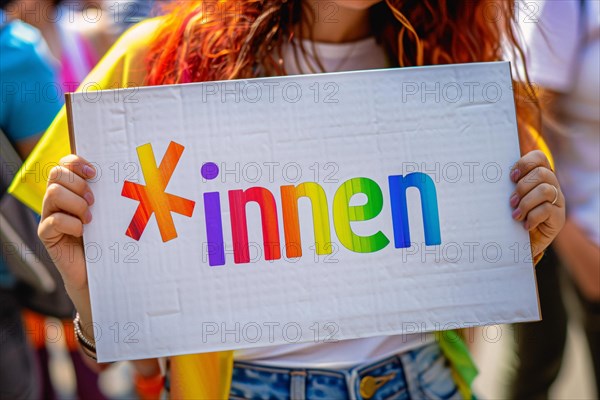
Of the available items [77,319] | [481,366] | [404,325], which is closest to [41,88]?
[77,319]

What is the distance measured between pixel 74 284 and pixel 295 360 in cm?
44

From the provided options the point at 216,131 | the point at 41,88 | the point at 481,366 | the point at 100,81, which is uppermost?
the point at 41,88

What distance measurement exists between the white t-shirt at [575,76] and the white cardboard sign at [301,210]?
1.98 ft

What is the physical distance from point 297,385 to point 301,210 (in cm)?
34

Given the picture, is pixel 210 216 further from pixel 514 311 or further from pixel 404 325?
pixel 514 311

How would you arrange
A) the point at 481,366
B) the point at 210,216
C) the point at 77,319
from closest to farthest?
the point at 210,216 → the point at 77,319 → the point at 481,366

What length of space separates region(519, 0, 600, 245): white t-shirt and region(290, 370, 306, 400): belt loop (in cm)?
102

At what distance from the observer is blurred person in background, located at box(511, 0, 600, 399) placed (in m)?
2.01

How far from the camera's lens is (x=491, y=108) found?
150 centimetres

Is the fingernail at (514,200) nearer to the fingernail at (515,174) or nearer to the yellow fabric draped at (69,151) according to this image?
the fingernail at (515,174)

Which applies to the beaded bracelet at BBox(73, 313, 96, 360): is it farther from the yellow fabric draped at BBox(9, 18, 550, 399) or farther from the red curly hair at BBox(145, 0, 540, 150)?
the red curly hair at BBox(145, 0, 540, 150)

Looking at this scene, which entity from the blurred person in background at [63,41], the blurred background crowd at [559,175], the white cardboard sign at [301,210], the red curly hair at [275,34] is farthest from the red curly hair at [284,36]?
the blurred person in background at [63,41]

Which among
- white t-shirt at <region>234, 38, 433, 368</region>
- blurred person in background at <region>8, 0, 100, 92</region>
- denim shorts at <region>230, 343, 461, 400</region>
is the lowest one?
denim shorts at <region>230, 343, 461, 400</region>

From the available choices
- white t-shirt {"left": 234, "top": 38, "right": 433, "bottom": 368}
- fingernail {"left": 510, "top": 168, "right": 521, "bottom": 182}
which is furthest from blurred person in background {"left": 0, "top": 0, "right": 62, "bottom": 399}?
fingernail {"left": 510, "top": 168, "right": 521, "bottom": 182}
